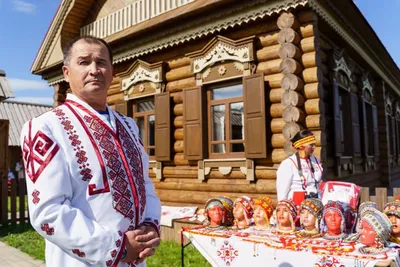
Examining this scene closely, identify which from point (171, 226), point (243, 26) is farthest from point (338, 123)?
point (171, 226)

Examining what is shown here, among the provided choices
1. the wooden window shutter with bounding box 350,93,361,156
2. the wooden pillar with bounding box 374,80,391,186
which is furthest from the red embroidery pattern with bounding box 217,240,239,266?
the wooden pillar with bounding box 374,80,391,186

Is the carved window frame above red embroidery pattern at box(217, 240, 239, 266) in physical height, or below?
above

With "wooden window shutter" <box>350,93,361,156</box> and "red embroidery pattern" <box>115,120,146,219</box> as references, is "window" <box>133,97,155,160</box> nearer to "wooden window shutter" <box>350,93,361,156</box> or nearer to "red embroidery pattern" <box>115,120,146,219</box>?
"wooden window shutter" <box>350,93,361,156</box>

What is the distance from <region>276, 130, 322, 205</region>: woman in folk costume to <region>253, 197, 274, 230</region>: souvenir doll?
0.62 metres

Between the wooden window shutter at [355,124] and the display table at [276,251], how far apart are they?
548 cm

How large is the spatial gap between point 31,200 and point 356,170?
818 centimetres

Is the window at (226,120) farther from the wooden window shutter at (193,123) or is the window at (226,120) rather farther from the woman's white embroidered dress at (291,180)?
the woman's white embroidered dress at (291,180)

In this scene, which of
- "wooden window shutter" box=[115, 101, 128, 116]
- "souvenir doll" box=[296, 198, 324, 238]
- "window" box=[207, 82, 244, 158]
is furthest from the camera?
"wooden window shutter" box=[115, 101, 128, 116]

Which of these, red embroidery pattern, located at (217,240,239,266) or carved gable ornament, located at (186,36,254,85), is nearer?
red embroidery pattern, located at (217,240,239,266)

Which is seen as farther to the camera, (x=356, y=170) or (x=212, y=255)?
(x=356, y=170)

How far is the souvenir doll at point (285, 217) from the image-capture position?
11.3 ft

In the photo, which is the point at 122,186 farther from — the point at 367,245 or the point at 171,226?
the point at 171,226

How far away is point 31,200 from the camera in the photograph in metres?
1.48

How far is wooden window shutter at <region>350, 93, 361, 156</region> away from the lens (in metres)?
8.09
